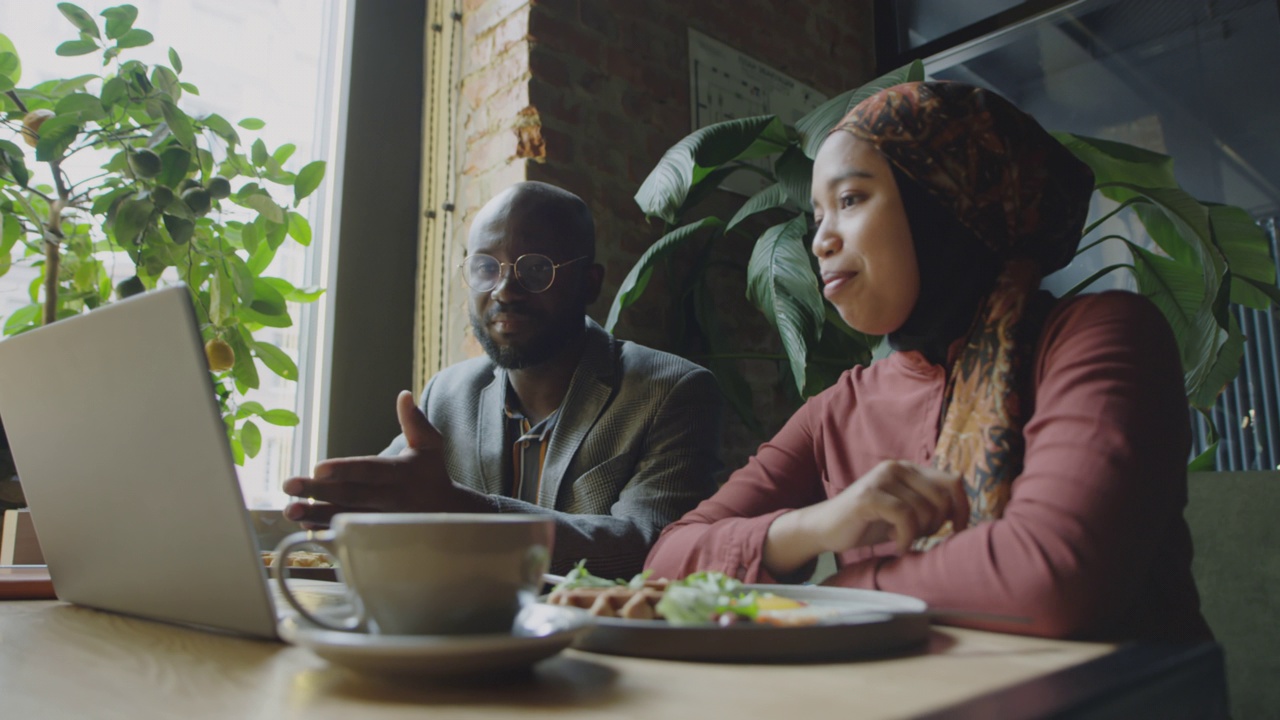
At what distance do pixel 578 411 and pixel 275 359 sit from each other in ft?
1.82

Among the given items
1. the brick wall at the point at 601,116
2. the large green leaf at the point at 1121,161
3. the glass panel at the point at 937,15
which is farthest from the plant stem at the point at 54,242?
the glass panel at the point at 937,15

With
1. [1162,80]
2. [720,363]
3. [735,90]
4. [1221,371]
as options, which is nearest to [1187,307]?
[1221,371]

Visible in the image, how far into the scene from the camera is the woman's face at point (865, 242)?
110cm

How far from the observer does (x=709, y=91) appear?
274 cm

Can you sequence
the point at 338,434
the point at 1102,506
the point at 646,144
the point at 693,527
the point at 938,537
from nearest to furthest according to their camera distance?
the point at 1102,506
the point at 938,537
the point at 693,527
the point at 338,434
the point at 646,144

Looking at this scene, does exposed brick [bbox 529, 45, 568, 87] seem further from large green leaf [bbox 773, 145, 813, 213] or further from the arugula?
the arugula

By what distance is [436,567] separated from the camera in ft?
1.50

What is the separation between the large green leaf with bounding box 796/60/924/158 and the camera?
1.96 meters

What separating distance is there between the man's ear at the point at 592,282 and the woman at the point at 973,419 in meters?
0.71

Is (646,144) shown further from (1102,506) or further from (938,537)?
(1102,506)

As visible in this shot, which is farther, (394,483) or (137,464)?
(394,483)

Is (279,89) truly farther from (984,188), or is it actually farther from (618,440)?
(984,188)

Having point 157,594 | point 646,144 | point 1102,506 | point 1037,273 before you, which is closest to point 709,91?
point 646,144

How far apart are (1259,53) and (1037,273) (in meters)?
2.15
